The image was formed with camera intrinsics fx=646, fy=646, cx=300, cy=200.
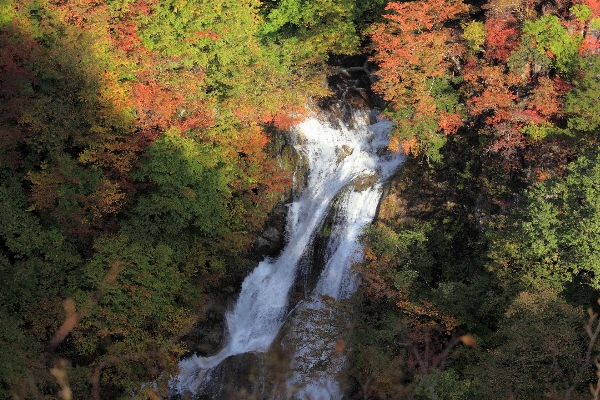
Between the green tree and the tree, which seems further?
the tree

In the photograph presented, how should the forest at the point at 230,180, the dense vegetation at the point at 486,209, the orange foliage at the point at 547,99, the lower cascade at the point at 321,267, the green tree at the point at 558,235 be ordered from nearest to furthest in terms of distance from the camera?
the dense vegetation at the point at 486,209 < the green tree at the point at 558,235 < the forest at the point at 230,180 < the orange foliage at the point at 547,99 < the lower cascade at the point at 321,267

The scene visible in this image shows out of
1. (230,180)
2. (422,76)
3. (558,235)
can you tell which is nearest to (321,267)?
(230,180)

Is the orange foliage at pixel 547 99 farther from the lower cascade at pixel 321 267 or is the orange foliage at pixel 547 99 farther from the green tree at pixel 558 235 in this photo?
the lower cascade at pixel 321 267

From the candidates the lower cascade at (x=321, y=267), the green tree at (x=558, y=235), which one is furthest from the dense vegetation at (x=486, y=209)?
the lower cascade at (x=321, y=267)

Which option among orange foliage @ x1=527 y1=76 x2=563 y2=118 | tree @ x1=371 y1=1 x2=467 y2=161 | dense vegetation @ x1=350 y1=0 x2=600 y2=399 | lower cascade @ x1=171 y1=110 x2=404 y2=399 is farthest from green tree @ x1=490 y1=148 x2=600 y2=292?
lower cascade @ x1=171 y1=110 x2=404 y2=399

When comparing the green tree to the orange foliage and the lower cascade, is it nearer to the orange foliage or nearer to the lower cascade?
the orange foliage
